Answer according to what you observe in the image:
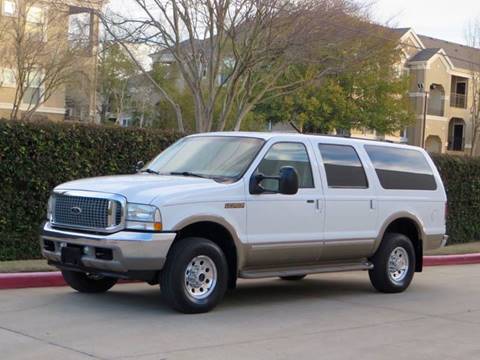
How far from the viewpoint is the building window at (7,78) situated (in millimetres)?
33750

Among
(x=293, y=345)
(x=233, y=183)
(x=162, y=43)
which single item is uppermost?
(x=162, y=43)

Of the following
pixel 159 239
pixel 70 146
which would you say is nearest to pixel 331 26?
pixel 70 146

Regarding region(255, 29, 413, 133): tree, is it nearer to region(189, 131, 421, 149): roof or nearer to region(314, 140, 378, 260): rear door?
region(189, 131, 421, 149): roof

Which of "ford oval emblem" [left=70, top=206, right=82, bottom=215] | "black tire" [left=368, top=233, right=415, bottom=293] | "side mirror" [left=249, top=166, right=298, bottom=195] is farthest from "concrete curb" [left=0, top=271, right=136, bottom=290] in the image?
"black tire" [left=368, top=233, right=415, bottom=293]

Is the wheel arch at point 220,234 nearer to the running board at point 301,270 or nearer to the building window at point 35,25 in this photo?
the running board at point 301,270

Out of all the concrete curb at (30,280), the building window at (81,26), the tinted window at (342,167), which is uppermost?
the building window at (81,26)

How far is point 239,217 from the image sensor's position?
343 inches

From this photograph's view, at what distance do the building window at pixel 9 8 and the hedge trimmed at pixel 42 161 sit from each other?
19.1 meters

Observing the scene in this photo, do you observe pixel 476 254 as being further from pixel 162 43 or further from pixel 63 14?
pixel 63 14

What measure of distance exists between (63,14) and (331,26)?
885cm

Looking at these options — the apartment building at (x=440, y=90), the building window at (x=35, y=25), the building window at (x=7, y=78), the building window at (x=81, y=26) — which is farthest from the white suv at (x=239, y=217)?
the apartment building at (x=440, y=90)

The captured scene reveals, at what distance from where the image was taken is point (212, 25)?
21.3 meters

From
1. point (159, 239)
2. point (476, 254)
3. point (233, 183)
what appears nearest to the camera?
point (159, 239)

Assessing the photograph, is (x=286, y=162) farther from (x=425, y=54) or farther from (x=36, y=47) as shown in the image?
(x=425, y=54)
